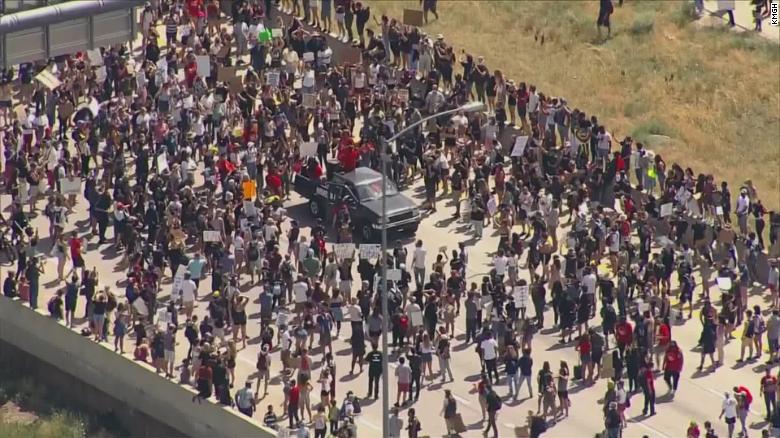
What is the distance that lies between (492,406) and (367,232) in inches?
354

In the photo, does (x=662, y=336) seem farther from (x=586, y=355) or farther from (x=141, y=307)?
(x=141, y=307)

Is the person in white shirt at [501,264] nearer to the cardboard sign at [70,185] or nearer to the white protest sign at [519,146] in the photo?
the white protest sign at [519,146]

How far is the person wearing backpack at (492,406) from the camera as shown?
158 feet

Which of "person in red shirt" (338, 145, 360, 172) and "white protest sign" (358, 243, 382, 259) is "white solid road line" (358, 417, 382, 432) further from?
"person in red shirt" (338, 145, 360, 172)

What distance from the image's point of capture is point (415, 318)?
50719mm

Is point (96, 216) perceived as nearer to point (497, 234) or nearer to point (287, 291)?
point (287, 291)

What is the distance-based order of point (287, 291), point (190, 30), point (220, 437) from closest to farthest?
point (220, 437) < point (287, 291) < point (190, 30)

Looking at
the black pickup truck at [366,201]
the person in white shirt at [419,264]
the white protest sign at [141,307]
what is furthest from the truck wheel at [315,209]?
the white protest sign at [141,307]

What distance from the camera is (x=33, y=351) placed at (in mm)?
54906

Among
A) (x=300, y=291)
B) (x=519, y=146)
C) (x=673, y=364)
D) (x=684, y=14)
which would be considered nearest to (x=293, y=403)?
(x=300, y=291)

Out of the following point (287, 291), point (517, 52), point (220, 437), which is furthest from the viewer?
point (517, 52)

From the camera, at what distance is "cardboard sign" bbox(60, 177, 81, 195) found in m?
56.6

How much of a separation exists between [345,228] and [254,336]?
4.06 meters

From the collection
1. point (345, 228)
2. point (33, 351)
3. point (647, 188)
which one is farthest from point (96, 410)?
point (647, 188)
